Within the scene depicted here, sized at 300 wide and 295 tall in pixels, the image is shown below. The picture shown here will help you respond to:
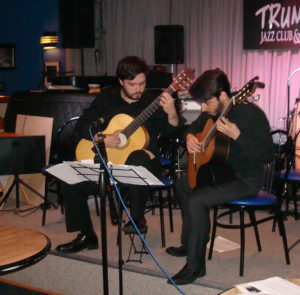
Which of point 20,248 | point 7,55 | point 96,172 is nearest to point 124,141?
point 96,172

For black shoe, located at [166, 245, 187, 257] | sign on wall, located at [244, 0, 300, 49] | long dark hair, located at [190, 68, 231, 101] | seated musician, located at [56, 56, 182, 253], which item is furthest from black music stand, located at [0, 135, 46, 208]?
sign on wall, located at [244, 0, 300, 49]

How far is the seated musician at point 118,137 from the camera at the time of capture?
10.1ft

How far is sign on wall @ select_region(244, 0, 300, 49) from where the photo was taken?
605 centimetres

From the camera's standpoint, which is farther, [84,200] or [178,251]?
[84,200]

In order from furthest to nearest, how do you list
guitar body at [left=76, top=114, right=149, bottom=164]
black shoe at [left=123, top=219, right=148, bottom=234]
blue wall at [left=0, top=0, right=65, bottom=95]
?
1. blue wall at [left=0, top=0, right=65, bottom=95]
2. guitar body at [left=76, top=114, right=149, bottom=164]
3. black shoe at [left=123, top=219, right=148, bottom=234]

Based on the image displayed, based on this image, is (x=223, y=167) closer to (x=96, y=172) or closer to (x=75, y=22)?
(x=96, y=172)

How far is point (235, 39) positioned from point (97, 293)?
15.0 feet

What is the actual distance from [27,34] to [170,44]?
302 cm

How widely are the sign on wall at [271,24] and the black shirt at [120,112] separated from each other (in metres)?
3.38

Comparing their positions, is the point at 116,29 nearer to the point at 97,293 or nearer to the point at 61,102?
the point at 61,102

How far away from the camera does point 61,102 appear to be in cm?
478

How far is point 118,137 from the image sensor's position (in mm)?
3100

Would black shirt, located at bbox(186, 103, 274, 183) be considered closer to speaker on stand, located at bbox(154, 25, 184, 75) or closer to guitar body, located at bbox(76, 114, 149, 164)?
guitar body, located at bbox(76, 114, 149, 164)

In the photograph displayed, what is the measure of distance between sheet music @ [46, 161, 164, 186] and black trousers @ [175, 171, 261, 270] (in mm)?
511
